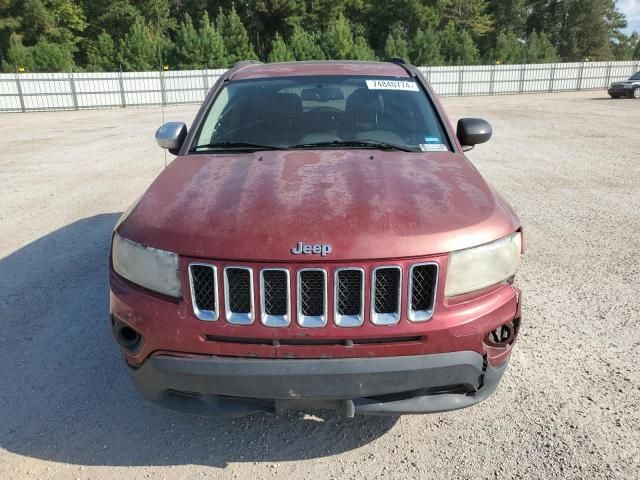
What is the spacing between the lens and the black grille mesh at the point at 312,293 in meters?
2.02

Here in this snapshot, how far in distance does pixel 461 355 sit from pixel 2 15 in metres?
51.6

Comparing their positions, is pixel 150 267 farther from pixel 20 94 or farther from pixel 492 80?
pixel 492 80

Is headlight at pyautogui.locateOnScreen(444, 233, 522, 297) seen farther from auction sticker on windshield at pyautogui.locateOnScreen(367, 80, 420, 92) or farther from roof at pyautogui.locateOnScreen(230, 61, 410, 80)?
roof at pyautogui.locateOnScreen(230, 61, 410, 80)

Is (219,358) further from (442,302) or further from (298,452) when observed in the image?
(442,302)

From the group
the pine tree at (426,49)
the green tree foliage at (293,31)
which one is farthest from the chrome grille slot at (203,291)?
the pine tree at (426,49)

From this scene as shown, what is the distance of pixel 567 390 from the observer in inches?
113

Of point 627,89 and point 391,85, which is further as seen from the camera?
point 627,89

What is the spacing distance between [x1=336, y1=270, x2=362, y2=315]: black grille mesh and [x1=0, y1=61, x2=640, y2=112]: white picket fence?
20.5 meters

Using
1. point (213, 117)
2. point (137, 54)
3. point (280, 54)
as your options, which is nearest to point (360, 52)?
point (280, 54)

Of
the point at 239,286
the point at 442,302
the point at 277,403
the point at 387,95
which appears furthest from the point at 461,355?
the point at 387,95

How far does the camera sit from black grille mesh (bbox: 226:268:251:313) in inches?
80.7

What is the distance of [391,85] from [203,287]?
225cm

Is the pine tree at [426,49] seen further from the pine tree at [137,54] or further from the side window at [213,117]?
the side window at [213,117]

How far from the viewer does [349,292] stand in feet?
6.70
